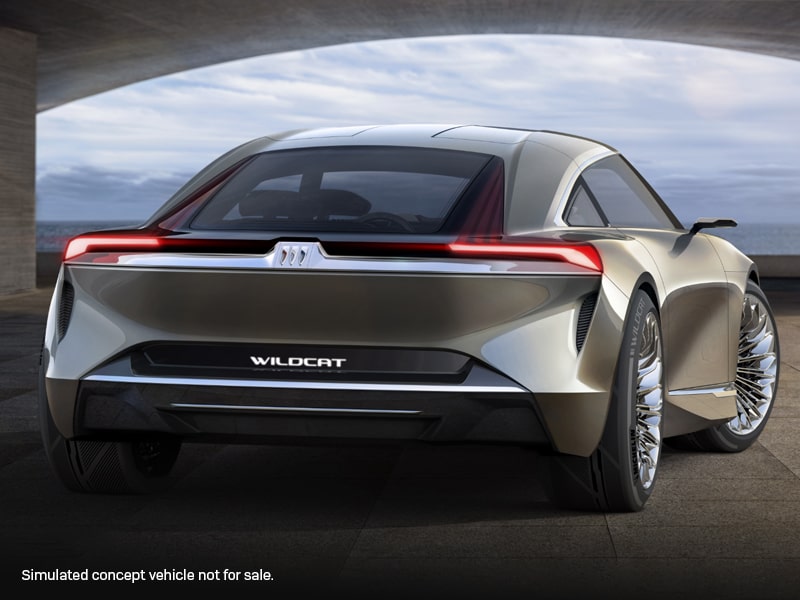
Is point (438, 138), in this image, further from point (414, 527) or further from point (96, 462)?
point (96, 462)

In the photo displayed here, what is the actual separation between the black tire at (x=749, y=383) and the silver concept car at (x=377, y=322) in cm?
143

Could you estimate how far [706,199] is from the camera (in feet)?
380

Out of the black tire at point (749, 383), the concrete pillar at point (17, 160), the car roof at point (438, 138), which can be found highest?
the car roof at point (438, 138)

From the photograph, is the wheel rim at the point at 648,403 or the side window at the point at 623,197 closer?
the wheel rim at the point at 648,403

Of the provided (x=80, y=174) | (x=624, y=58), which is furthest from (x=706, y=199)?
(x=80, y=174)

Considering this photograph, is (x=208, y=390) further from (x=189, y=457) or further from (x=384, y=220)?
(x=189, y=457)

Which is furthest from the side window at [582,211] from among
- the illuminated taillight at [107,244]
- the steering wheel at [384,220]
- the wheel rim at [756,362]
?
the wheel rim at [756,362]

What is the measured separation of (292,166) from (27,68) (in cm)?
1732

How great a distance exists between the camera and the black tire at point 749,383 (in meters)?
6.83

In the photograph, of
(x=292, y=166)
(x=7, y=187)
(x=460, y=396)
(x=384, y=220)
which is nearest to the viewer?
(x=460, y=396)

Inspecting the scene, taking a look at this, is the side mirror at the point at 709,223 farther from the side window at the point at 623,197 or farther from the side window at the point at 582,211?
the side window at the point at 582,211

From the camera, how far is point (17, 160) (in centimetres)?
2184

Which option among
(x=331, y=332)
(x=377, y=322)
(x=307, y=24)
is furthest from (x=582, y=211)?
(x=307, y=24)

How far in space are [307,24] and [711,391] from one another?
19.7 meters
